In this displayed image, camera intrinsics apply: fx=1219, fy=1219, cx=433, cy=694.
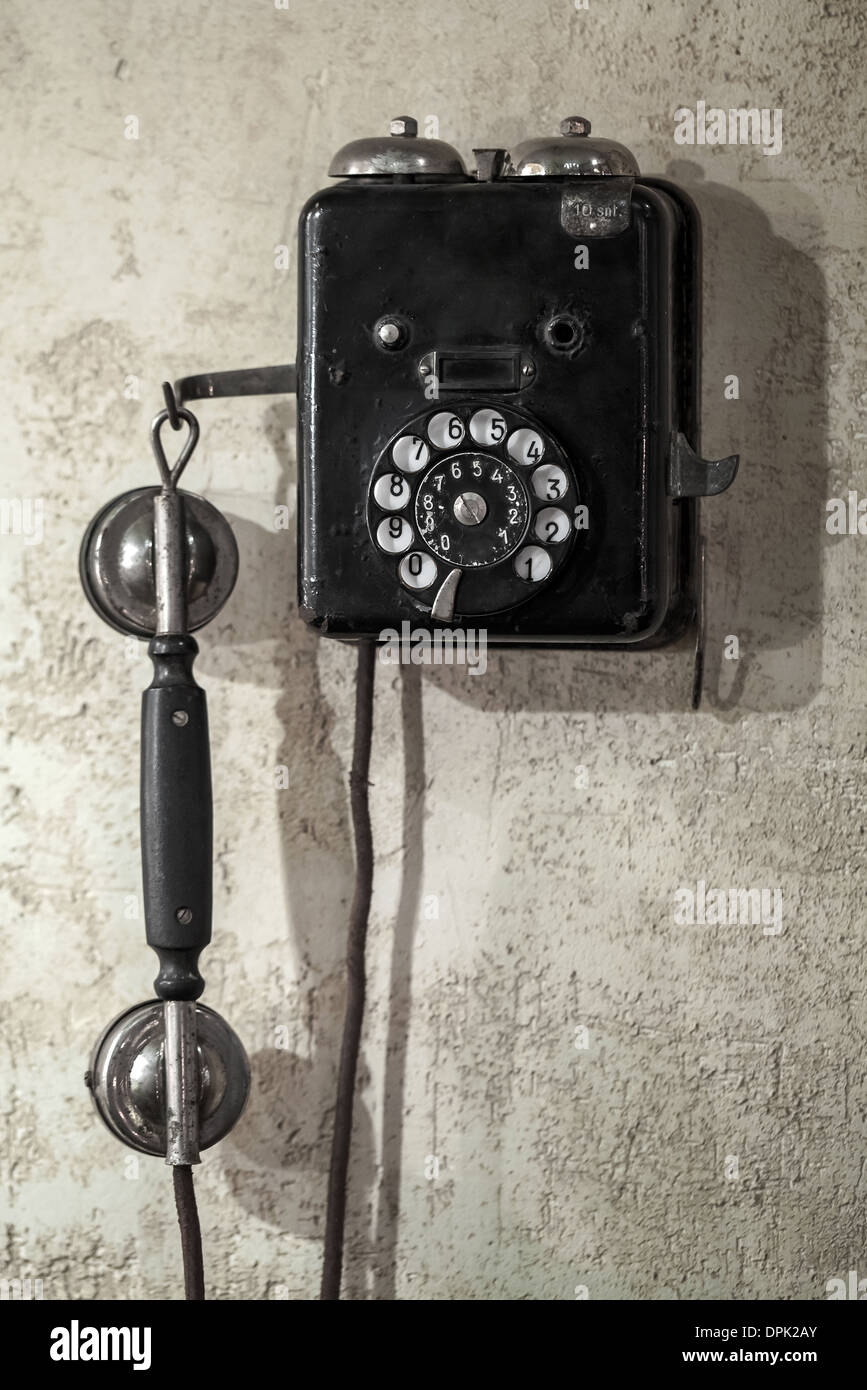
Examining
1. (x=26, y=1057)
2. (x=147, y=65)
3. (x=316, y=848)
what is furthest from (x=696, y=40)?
(x=26, y=1057)

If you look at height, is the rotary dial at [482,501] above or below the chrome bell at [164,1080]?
above

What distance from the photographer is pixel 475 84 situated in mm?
907

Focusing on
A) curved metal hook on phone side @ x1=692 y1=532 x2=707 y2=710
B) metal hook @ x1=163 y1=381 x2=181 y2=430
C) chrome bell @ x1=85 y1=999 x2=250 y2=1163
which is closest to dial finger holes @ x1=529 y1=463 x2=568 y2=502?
curved metal hook on phone side @ x1=692 y1=532 x2=707 y2=710

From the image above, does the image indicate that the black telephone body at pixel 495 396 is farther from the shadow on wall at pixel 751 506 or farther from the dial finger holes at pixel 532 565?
the shadow on wall at pixel 751 506

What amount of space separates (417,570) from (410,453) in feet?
0.24

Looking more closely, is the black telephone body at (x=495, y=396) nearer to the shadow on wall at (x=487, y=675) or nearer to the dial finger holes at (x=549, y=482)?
the dial finger holes at (x=549, y=482)

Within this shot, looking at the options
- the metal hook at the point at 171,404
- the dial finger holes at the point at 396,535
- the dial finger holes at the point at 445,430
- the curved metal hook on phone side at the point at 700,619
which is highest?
the metal hook at the point at 171,404

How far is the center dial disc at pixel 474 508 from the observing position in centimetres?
77

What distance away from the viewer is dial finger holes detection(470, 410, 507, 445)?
0.77 metres

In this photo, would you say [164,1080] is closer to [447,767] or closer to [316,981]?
[316,981]

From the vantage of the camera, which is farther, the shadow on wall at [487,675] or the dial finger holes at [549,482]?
the shadow on wall at [487,675]

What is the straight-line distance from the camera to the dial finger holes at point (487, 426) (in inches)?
30.4

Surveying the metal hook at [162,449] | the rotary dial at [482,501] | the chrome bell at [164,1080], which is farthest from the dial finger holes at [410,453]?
the chrome bell at [164,1080]

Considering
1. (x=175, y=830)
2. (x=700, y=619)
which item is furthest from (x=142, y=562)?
(x=700, y=619)
